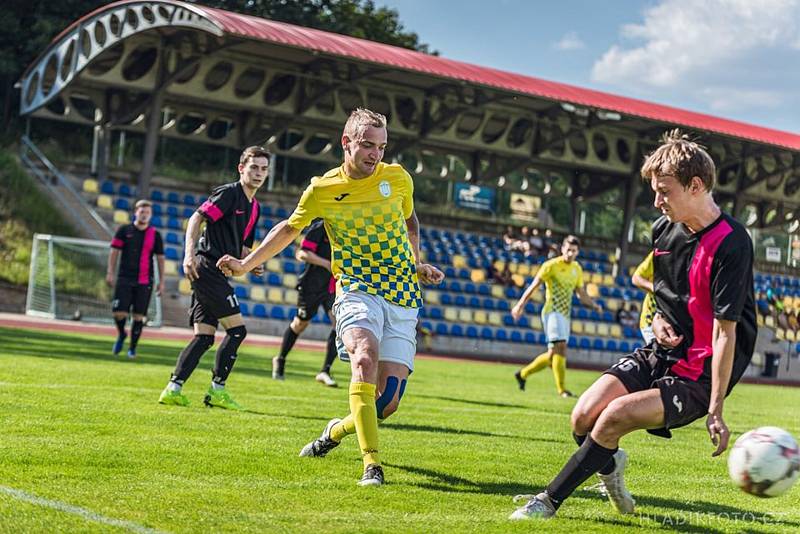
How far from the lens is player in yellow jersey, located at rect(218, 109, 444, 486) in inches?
261

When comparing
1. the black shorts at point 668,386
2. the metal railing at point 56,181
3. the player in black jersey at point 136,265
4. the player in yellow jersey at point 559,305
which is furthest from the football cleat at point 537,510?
the metal railing at point 56,181

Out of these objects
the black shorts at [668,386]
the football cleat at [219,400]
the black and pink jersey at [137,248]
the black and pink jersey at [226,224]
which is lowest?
the football cleat at [219,400]

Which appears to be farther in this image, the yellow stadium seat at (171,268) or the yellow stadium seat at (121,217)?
the yellow stadium seat at (121,217)

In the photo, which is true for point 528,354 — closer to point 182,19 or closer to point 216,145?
point 216,145

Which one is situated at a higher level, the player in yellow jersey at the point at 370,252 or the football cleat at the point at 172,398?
the player in yellow jersey at the point at 370,252

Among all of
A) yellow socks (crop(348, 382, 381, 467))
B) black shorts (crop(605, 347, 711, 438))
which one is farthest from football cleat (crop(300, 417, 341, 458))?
black shorts (crop(605, 347, 711, 438))

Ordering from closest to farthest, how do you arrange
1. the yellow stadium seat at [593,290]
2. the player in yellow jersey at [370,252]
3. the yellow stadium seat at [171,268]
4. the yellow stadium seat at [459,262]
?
the player in yellow jersey at [370,252] → the yellow stadium seat at [171,268] → the yellow stadium seat at [459,262] → the yellow stadium seat at [593,290]

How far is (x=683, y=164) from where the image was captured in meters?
5.23

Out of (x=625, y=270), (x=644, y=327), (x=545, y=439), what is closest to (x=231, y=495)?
(x=545, y=439)

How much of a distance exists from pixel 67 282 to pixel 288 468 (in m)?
19.4

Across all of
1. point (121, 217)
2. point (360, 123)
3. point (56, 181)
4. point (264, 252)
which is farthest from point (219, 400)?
point (56, 181)

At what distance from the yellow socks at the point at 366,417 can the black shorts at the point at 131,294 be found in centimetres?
984

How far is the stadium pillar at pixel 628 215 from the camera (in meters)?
39.0

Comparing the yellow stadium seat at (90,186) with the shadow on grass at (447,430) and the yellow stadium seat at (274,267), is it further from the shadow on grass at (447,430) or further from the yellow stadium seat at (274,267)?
the shadow on grass at (447,430)
